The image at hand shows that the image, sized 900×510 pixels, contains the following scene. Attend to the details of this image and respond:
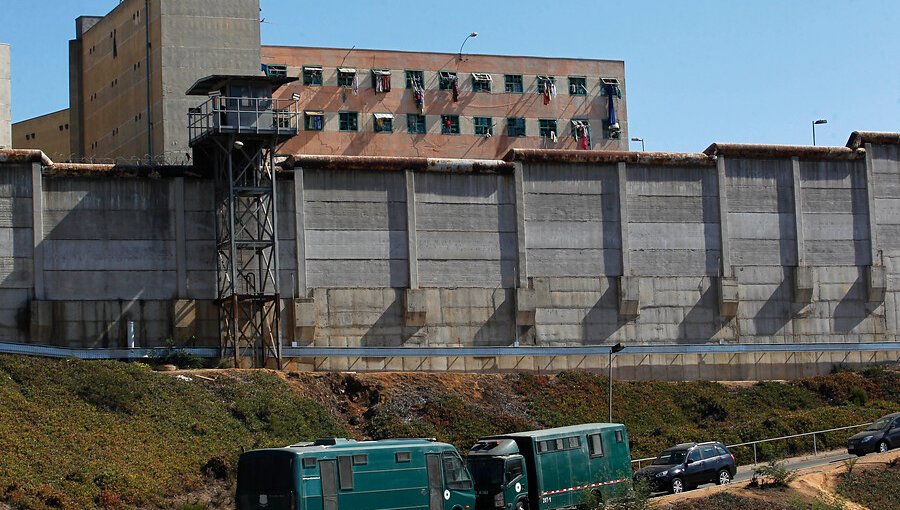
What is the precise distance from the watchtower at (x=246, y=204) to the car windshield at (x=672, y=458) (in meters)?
19.1

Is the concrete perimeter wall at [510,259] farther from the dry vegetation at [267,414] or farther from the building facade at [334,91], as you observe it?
the building facade at [334,91]

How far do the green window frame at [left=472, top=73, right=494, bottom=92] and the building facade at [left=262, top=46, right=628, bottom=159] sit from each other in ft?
Answer: 0.20

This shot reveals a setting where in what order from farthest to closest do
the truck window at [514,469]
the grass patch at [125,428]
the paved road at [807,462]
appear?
the paved road at [807,462]
the grass patch at [125,428]
the truck window at [514,469]

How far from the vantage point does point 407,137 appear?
87.2 m

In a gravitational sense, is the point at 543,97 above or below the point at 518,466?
→ above

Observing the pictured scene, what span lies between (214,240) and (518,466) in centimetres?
2521

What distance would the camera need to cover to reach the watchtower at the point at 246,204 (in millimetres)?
60438

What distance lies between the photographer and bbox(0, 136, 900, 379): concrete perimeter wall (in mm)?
60656

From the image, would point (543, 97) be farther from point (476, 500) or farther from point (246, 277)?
point (476, 500)

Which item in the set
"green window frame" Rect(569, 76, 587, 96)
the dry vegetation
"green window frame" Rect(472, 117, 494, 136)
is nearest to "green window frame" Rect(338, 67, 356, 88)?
"green window frame" Rect(472, 117, 494, 136)

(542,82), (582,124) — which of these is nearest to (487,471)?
(542,82)

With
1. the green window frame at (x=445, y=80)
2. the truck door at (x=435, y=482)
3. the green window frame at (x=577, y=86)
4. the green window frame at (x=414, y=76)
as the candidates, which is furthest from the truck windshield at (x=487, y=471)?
the green window frame at (x=577, y=86)

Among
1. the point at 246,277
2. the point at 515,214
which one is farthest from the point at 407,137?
the point at 246,277

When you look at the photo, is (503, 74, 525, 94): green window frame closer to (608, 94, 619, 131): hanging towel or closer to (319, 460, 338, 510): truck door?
(608, 94, 619, 131): hanging towel
